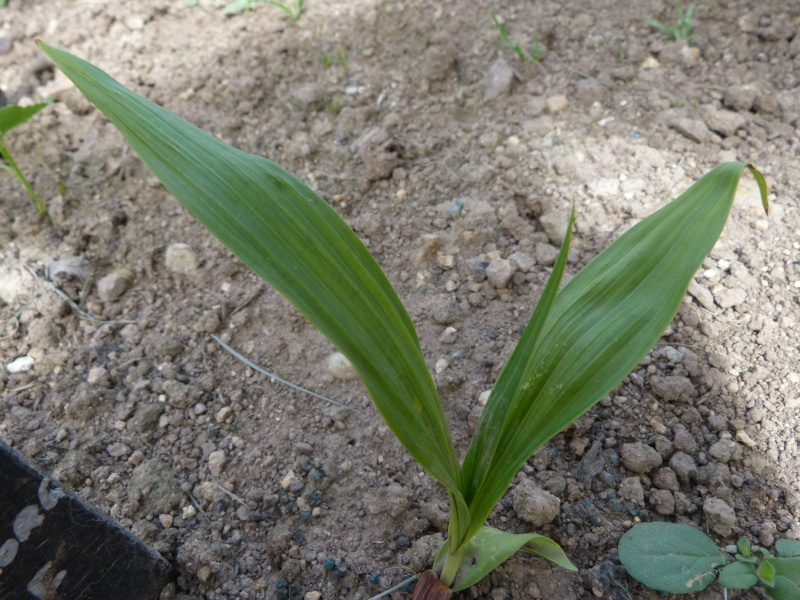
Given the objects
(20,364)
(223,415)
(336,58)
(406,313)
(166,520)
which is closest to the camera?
(406,313)

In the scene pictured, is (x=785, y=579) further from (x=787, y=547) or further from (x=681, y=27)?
(x=681, y=27)

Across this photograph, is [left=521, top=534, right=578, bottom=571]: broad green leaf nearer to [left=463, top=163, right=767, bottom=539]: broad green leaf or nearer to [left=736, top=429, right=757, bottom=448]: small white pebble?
[left=463, top=163, right=767, bottom=539]: broad green leaf

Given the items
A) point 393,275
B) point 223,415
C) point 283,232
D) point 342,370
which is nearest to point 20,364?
point 223,415

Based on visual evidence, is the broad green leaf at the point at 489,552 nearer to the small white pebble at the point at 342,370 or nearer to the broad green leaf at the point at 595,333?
the broad green leaf at the point at 595,333

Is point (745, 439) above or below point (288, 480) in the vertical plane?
below

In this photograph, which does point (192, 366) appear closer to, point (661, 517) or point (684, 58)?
point (661, 517)

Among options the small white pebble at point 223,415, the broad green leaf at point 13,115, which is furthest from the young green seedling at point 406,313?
the broad green leaf at point 13,115

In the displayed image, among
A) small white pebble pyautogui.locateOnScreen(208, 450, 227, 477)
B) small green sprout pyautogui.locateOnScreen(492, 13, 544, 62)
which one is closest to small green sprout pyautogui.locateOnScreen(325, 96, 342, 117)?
small green sprout pyautogui.locateOnScreen(492, 13, 544, 62)
